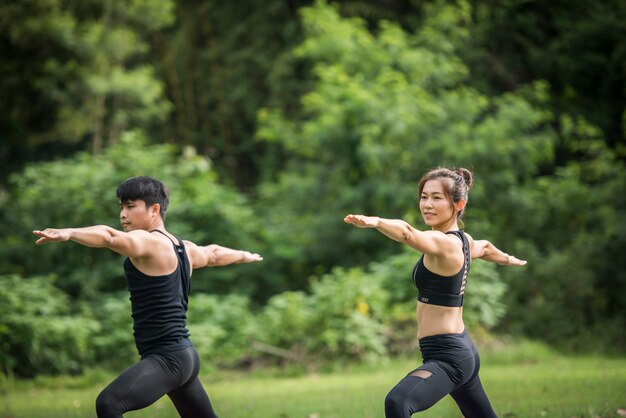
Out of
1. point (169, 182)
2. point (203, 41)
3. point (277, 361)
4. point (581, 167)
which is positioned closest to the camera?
point (277, 361)

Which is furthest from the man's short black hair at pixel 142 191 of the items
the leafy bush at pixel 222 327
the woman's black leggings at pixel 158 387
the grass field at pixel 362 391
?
the leafy bush at pixel 222 327

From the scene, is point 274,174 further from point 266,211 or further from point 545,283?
point 545,283

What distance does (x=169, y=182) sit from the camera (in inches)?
484

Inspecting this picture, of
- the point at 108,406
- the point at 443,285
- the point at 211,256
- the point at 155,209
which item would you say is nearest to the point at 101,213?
the point at 211,256

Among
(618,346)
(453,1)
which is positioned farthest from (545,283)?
(453,1)

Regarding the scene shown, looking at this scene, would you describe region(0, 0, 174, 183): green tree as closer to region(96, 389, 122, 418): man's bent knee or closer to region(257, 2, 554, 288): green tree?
region(257, 2, 554, 288): green tree

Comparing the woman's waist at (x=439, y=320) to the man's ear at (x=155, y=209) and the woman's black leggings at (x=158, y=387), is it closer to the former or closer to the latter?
the woman's black leggings at (x=158, y=387)

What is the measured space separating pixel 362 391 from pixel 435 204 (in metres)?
4.29

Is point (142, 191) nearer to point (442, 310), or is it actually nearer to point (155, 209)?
point (155, 209)

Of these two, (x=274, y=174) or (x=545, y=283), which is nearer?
(x=545, y=283)

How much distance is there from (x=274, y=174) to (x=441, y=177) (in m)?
14.5

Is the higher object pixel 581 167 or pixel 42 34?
pixel 42 34

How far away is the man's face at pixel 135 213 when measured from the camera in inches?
169

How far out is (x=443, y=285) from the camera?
13.8 ft
